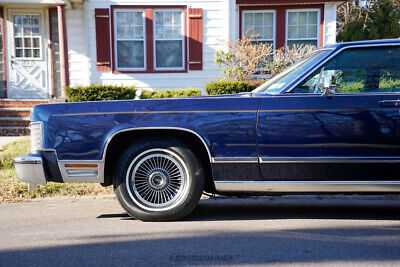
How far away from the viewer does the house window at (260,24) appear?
14.6 meters

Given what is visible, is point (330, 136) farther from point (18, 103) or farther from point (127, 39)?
point (18, 103)

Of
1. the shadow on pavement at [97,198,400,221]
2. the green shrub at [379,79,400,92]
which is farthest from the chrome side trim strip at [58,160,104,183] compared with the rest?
the green shrub at [379,79,400,92]

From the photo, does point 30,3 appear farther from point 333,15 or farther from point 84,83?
point 333,15

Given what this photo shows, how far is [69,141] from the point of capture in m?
4.87

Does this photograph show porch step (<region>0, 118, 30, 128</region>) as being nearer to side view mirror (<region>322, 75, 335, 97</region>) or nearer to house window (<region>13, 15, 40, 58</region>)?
house window (<region>13, 15, 40, 58</region>)

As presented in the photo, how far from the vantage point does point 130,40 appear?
46.6 feet

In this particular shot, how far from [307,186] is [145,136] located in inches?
68.3

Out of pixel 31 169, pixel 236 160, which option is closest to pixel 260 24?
pixel 236 160

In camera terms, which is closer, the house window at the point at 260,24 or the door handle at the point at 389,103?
the door handle at the point at 389,103

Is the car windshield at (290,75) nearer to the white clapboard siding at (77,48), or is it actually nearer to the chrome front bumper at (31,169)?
the chrome front bumper at (31,169)

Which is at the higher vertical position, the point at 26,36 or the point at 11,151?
the point at 26,36

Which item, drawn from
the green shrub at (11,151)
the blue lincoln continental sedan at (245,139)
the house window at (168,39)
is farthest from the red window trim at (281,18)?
the blue lincoln continental sedan at (245,139)

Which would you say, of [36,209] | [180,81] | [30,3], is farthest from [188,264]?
[30,3]

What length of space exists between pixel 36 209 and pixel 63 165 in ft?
4.24
